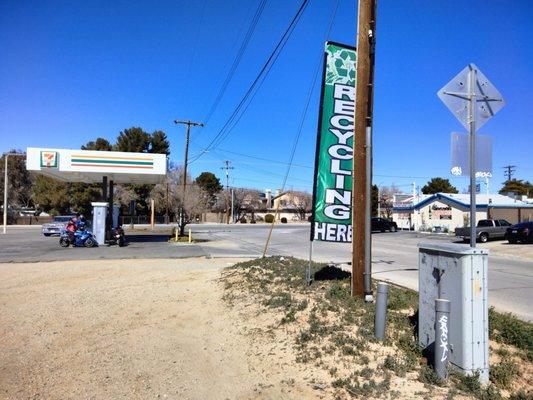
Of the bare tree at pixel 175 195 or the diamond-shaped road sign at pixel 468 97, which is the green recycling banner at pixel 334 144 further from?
the bare tree at pixel 175 195

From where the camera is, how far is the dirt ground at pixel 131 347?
15.4ft

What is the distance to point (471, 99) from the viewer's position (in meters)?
5.81

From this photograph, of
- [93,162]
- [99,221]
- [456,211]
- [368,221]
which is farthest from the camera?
[456,211]

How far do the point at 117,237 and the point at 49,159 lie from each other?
5.83m

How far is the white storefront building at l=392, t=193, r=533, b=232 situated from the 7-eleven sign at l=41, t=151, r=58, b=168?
3752 cm

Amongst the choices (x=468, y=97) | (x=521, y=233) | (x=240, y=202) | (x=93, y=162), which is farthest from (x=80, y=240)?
(x=240, y=202)

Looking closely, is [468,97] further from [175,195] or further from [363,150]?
[175,195]

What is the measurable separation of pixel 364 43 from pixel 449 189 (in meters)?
87.7

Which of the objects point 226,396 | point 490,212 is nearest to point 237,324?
point 226,396

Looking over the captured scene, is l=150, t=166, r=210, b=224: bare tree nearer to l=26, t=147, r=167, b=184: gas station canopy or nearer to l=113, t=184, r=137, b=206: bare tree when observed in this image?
l=113, t=184, r=137, b=206: bare tree

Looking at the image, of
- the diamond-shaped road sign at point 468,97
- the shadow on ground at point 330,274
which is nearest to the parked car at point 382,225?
the shadow on ground at point 330,274

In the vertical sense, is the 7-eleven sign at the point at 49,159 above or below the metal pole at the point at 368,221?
above

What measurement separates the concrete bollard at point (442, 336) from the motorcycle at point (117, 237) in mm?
22811

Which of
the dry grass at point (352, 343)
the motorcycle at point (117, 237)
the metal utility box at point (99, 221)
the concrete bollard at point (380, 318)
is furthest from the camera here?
the metal utility box at point (99, 221)
